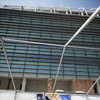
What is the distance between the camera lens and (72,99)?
657 cm

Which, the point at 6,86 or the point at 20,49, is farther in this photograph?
the point at 6,86

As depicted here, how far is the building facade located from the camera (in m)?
13.5

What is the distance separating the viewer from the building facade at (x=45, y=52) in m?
13.5

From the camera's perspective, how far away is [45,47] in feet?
48.8

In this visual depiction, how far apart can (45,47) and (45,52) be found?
2.86 ft

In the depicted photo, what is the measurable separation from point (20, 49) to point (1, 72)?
4.13 metres

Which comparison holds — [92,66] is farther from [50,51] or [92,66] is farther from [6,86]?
[6,86]

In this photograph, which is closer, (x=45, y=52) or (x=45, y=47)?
(x=45, y=52)

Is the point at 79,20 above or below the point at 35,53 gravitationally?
above

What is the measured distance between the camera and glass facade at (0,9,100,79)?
13570 mm

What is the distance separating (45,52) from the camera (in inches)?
572

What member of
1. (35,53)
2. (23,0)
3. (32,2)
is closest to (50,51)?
(35,53)

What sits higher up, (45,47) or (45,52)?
(45,47)

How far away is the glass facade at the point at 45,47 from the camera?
44.5ft
